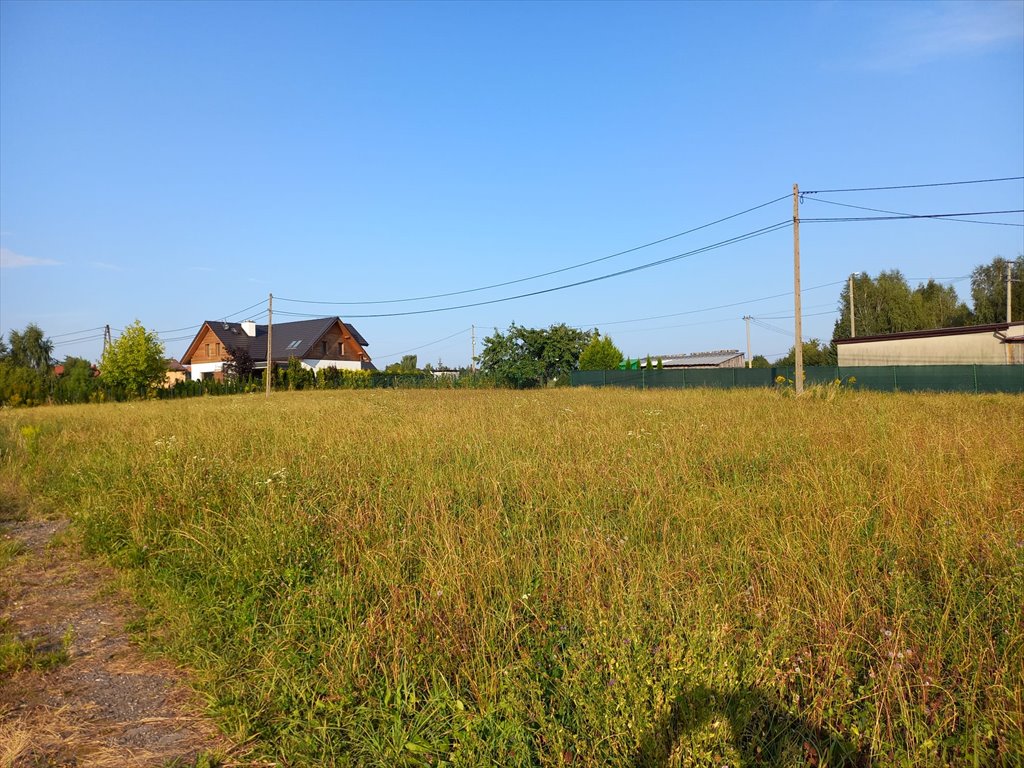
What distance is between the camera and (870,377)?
25109mm

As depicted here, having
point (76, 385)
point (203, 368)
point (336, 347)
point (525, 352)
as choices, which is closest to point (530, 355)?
point (525, 352)

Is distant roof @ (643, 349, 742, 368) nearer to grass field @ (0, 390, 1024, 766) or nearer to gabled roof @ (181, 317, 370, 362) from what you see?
gabled roof @ (181, 317, 370, 362)

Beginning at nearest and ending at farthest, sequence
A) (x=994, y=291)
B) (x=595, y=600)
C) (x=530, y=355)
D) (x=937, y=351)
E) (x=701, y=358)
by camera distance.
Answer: (x=595, y=600) < (x=937, y=351) < (x=530, y=355) < (x=994, y=291) < (x=701, y=358)

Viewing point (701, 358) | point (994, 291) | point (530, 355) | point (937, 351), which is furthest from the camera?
point (701, 358)

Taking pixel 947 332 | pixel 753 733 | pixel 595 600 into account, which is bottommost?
pixel 753 733

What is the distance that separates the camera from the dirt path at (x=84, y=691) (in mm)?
2402

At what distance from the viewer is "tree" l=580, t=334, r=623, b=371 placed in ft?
135

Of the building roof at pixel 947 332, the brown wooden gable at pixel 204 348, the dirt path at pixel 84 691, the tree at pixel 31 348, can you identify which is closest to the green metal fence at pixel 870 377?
the building roof at pixel 947 332

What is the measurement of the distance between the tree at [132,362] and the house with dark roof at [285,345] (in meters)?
12.5

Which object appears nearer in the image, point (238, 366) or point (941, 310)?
point (238, 366)

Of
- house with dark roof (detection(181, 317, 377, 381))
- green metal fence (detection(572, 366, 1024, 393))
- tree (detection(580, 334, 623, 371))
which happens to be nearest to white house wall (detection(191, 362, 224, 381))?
house with dark roof (detection(181, 317, 377, 381))

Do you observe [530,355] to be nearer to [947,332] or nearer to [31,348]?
[947,332]

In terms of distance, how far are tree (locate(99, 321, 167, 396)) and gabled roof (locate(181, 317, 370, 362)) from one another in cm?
1233

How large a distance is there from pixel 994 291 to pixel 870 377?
116 feet
